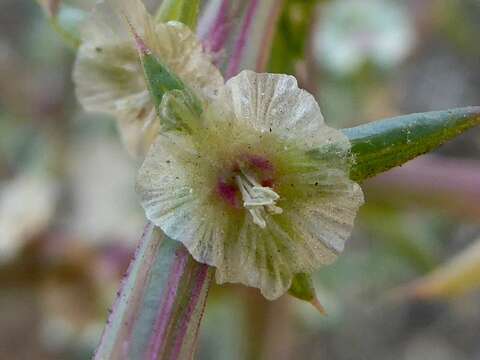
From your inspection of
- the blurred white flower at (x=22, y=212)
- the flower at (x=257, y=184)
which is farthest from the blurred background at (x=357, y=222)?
the flower at (x=257, y=184)

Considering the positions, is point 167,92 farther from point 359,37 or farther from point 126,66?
point 359,37

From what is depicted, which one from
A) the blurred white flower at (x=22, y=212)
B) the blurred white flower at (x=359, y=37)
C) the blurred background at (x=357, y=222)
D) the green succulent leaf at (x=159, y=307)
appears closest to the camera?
the green succulent leaf at (x=159, y=307)

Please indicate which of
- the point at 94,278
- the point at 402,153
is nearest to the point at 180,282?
the point at 402,153

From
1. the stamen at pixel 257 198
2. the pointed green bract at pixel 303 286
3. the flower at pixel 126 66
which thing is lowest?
the pointed green bract at pixel 303 286

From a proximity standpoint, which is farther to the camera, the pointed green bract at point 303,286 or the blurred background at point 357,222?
the blurred background at point 357,222

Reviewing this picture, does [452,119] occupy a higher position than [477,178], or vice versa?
[452,119]

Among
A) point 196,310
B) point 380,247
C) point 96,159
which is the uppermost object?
point 196,310

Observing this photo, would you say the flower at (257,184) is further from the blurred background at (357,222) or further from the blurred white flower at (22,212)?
the blurred white flower at (22,212)

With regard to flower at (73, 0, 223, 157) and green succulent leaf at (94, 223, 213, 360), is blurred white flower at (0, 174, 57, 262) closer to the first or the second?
flower at (73, 0, 223, 157)

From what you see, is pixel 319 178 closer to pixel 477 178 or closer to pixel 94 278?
pixel 477 178
